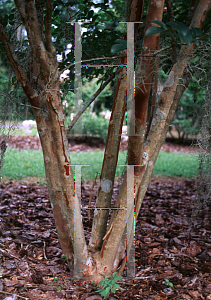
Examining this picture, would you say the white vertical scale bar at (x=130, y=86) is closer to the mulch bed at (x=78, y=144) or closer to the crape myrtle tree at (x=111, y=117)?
the crape myrtle tree at (x=111, y=117)

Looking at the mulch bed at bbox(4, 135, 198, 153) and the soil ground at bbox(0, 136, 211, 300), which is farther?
the mulch bed at bbox(4, 135, 198, 153)

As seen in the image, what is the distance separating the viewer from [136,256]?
200 cm

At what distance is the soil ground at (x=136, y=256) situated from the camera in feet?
5.17

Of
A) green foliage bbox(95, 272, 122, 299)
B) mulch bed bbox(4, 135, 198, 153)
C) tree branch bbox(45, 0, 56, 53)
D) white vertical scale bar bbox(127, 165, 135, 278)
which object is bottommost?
mulch bed bbox(4, 135, 198, 153)

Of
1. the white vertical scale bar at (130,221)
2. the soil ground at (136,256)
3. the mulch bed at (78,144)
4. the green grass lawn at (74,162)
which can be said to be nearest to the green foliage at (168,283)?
the soil ground at (136,256)

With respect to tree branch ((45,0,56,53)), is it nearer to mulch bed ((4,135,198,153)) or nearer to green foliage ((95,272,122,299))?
green foliage ((95,272,122,299))

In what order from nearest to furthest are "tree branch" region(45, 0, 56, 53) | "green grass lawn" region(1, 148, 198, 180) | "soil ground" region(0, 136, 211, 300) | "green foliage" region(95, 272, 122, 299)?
"tree branch" region(45, 0, 56, 53), "green foliage" region(95, 272, 122, 299), "soil ground" region(0, 136, 211, 300), "green grass lawn" region(1, 148, 198, 180)

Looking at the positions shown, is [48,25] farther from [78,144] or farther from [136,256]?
[78,144]

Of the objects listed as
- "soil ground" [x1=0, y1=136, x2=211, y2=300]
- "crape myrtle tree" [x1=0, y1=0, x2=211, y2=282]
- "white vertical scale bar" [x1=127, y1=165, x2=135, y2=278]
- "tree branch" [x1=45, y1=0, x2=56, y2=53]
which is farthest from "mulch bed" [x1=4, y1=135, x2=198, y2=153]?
"tree branch" [x1=45, y1=0, x2=56, y2=53]

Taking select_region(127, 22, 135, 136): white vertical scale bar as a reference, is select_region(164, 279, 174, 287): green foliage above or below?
below

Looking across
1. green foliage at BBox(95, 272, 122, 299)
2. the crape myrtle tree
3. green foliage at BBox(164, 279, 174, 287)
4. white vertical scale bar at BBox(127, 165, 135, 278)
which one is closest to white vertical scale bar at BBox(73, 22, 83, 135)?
the crape myrtle tree

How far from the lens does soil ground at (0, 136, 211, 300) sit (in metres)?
1.58

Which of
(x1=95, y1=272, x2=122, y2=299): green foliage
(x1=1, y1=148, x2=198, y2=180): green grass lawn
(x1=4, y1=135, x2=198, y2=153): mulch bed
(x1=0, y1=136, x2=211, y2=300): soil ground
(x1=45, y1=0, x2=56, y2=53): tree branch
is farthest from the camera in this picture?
(x1=4, y1=135, x2=198, y2=153): mulch bed

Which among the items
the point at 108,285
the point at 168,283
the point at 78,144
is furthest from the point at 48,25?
the point at 78,144
